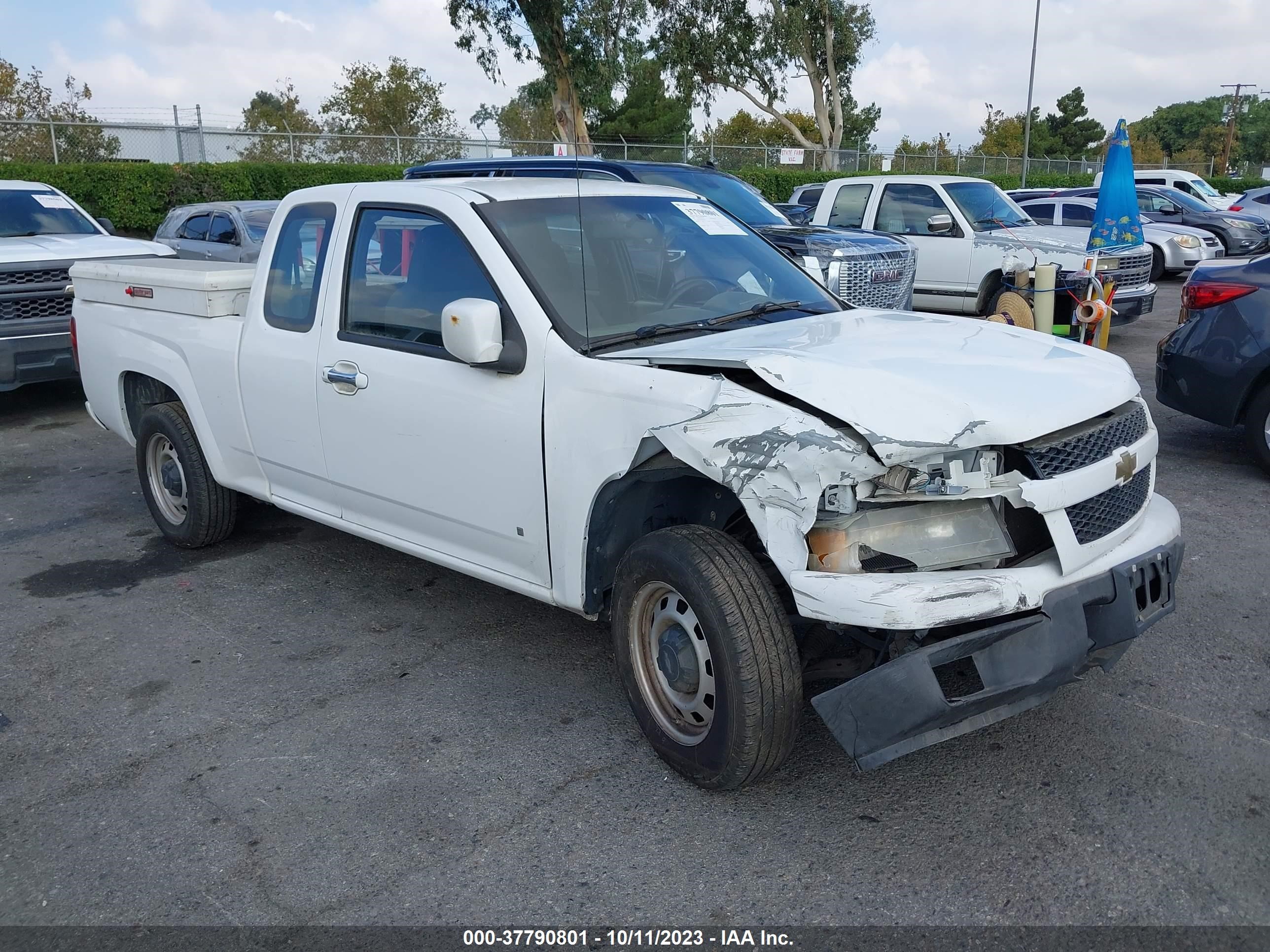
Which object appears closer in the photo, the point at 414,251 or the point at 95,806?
the point at 95,806

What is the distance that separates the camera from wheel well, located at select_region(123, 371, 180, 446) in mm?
5797

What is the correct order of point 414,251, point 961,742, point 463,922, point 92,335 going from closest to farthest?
1. point 463,922
2. point 961,742
3. point 414,251
4. point 92,335

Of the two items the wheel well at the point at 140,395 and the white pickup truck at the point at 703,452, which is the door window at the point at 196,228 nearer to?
the wheel well at the point at 140,395

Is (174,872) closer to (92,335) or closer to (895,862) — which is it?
(895,862)

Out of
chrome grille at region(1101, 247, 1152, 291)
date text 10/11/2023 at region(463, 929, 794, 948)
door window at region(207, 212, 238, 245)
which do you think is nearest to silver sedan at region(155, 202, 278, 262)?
door window at region(207, 212, 238, 245)

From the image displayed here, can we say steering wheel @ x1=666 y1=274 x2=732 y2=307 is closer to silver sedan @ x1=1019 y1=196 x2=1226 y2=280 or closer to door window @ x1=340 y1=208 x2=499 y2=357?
door window @ x1=340 y1=208 x2=499 y2=357

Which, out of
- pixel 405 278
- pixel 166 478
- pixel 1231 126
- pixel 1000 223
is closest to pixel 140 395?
pixel 166 478

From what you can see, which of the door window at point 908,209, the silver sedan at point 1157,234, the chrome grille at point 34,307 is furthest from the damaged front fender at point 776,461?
the silver sedan at point 1157,234

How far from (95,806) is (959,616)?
8.87 feet

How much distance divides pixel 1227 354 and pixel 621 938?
5609 mm

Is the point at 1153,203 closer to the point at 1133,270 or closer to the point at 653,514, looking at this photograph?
the point at 1133,270

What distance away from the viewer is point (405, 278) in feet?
14.1

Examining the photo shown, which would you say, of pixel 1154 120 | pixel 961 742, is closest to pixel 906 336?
pixel 961 742

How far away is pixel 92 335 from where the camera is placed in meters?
6.06
